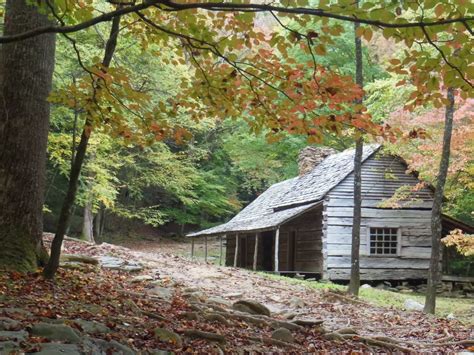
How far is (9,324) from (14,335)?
0.28 m

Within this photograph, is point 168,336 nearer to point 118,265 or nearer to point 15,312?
point 15,312

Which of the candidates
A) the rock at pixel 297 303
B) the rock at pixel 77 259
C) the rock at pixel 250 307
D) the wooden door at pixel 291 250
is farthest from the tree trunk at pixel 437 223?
the wooden door at pixel 291 250

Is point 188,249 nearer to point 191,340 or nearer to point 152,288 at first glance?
point 152,288

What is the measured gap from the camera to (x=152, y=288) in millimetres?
9031

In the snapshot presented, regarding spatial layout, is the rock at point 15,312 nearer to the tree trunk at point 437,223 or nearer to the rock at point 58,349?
the rock at point 58,349

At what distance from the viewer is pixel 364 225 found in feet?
70.4

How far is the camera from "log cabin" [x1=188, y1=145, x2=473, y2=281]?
818 inches

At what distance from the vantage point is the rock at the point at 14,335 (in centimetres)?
388

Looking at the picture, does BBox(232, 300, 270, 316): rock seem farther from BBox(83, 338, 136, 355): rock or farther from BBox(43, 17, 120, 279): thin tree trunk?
BBox(83, 338, 136, 355): rock

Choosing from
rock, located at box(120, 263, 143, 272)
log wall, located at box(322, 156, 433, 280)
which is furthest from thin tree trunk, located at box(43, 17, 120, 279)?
log wall, located at box(322, 156, 433, 280)

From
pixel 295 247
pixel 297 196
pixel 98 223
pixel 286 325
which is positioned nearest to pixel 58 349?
pixel 286 325

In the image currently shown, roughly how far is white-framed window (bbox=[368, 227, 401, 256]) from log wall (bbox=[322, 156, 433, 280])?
19 cm

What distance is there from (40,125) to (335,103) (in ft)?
13.6

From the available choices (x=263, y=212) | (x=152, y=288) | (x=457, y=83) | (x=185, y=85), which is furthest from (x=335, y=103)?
(x=263, y=212)
